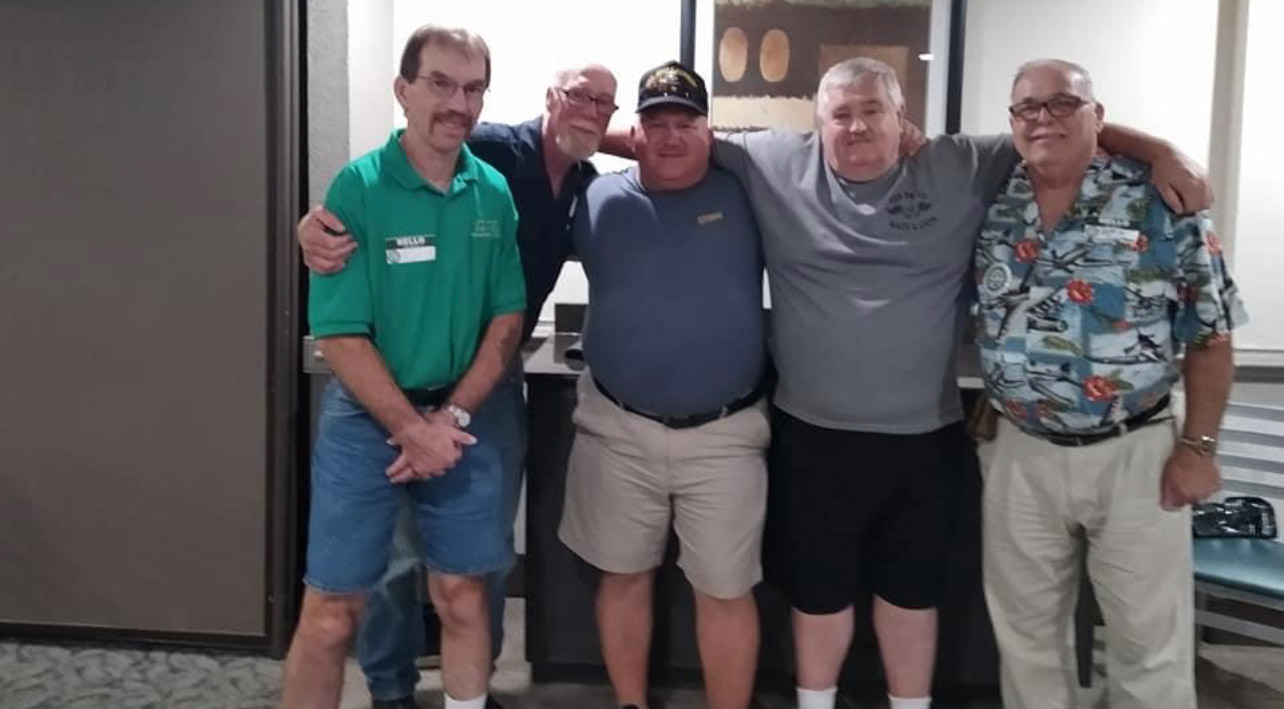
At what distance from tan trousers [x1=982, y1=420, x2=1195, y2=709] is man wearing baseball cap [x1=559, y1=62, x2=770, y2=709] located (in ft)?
1.56

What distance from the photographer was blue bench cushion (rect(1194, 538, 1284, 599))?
2.37 metres

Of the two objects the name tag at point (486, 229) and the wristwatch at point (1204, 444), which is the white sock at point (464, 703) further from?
the wristwatch at point (1204, 444)

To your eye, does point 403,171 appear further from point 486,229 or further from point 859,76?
point 859,76

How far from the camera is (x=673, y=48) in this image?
Result: 317 cm

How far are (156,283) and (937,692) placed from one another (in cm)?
209

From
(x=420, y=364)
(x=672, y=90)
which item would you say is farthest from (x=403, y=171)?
(x=672, y=90)

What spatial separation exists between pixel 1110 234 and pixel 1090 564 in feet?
2.01

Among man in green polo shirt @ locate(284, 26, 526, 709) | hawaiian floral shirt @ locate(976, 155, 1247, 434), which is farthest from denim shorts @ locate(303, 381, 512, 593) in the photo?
hawaiian floral shirt @ locate(976, 155, 1247, 434)

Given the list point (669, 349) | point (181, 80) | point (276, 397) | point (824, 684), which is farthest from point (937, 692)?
point (181, 80)

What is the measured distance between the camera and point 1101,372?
196cm

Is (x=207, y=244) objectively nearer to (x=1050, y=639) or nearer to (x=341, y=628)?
(x=341, y=628)

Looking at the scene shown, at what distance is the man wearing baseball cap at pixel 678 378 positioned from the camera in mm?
2133

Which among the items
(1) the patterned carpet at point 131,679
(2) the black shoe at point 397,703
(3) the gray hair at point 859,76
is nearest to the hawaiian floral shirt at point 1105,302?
(3) the gray hair at point 859,76

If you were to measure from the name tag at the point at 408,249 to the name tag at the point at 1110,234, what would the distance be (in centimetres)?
116
